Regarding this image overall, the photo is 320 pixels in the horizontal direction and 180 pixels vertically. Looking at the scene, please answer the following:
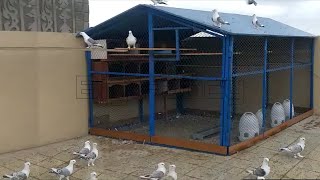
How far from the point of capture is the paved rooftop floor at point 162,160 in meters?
5.64

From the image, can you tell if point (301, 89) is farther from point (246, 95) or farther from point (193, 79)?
point (193, 79)

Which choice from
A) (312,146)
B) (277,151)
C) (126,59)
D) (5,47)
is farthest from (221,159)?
(5,47)

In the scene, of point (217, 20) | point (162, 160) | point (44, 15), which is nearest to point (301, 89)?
point (217, 20)

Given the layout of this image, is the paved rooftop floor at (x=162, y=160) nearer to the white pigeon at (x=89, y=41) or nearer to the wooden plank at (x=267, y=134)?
the wooden plank at (x=267, y=134)

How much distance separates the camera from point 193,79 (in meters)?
9.62

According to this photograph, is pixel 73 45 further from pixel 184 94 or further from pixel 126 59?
pixel 184 94

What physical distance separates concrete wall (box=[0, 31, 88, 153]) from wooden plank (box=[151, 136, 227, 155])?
1.85 m

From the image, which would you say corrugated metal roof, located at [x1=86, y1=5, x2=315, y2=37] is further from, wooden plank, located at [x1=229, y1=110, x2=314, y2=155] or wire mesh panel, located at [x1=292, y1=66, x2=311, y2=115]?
wire mesh panel, located at [x1=292, y1=66, x2=311, y2=115]

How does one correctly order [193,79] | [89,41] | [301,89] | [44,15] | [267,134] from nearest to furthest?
[89,41], [267,134], [44,15], [193,79], [301,89]

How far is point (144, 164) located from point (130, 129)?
264 cm

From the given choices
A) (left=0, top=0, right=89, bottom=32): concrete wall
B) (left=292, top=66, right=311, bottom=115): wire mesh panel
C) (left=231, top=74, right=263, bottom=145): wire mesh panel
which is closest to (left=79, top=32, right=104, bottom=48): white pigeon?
(left=0, top=0, right=89, bottom=32): concrete wall

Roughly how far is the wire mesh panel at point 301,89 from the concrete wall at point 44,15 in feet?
18.7

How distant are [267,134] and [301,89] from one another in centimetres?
307

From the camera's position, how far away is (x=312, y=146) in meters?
7.12
